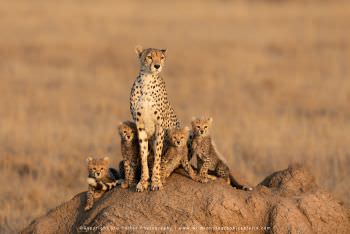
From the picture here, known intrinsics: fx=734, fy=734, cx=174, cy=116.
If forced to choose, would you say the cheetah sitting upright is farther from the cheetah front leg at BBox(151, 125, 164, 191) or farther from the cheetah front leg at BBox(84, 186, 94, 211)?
the cheetah front leg at BBox(84, 186, 94, 211)

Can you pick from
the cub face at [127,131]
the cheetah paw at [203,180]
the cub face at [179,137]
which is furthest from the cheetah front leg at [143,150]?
the cheetah paw at [203,180]

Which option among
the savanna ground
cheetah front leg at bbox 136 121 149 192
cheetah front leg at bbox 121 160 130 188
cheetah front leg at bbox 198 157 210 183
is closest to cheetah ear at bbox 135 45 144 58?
cheetah front leg at bbox 136 121 149 192

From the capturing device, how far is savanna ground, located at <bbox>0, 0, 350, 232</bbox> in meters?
10.7

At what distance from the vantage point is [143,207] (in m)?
5.87

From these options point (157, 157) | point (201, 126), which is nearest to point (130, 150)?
point (157, 157)

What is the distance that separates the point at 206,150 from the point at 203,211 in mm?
695

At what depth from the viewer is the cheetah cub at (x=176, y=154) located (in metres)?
6.12

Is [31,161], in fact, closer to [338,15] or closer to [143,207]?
[143,207]

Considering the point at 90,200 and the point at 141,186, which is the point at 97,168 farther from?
the point at 141,186

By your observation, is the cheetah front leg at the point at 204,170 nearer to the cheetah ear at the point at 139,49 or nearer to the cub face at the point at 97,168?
the cub face at the point at 97,168

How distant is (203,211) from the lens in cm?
587

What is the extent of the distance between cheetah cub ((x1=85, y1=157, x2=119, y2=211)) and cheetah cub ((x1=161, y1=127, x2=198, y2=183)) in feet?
1.59

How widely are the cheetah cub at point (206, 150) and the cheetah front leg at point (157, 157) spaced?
0.36 m

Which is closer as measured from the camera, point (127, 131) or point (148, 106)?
point (148, 106)
